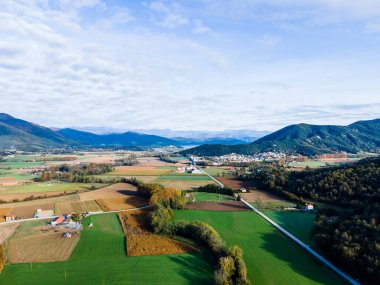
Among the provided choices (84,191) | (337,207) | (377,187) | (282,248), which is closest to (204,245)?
(282,248)

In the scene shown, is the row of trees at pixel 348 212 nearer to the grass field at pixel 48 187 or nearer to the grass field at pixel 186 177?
the grass field at pixel 186 177

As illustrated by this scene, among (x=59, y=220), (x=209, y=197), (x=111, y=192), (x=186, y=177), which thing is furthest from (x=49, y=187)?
(x=209, y=197)

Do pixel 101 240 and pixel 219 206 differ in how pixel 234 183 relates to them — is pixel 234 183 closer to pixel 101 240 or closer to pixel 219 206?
pixel 219 206

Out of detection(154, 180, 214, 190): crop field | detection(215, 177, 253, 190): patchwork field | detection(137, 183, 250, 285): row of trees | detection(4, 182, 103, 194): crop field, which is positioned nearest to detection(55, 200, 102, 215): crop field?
detection(137, 183, 250, 285): row of trees

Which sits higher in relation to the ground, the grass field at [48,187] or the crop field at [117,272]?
the grass field at [48,187]

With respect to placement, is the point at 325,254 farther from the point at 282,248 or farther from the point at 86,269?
the point at 86,269

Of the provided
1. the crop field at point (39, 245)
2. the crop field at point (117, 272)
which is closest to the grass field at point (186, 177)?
the crop field at point (39, 245)
